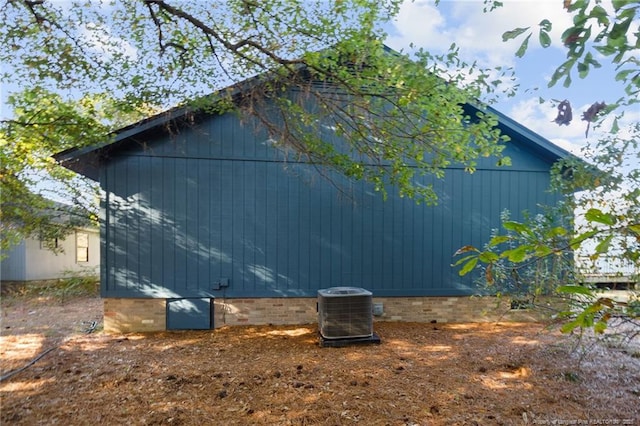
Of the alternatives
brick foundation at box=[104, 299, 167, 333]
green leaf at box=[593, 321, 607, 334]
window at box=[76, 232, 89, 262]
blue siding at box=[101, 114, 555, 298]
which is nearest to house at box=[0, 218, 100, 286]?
window at box=[76, 232, 89, 262]

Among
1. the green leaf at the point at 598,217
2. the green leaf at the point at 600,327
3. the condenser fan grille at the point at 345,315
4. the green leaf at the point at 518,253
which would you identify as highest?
the green leaf at the point at 598,217

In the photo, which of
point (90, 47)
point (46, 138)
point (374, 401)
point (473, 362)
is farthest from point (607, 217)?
point (46, 138)

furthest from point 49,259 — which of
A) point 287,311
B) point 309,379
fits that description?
point 309,379

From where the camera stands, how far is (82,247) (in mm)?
14258

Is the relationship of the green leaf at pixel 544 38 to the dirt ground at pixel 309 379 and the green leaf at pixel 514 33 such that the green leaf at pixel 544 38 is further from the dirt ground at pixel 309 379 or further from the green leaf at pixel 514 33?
the dirt ground at pixel 309 379

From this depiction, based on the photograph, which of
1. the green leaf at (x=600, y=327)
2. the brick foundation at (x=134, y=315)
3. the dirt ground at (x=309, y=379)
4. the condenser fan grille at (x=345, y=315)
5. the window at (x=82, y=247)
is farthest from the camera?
the window at (x=82, y=247)

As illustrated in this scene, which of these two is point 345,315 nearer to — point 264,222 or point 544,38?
point 264,222

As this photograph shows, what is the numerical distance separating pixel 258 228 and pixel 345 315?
232 cm

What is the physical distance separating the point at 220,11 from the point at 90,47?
87.8 inches

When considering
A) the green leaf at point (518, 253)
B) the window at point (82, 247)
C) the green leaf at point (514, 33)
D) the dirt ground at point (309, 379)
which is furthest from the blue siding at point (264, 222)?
the window at point (82, 247)

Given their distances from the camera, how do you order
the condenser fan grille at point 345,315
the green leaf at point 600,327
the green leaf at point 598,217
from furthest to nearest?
the condenser fan grille at point 345,315, the green leaf at point 600,327, the green leaf at point 598,217

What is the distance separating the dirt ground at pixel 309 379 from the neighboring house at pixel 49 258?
24.2ft

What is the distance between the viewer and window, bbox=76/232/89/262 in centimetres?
1399

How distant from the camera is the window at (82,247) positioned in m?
14.0
